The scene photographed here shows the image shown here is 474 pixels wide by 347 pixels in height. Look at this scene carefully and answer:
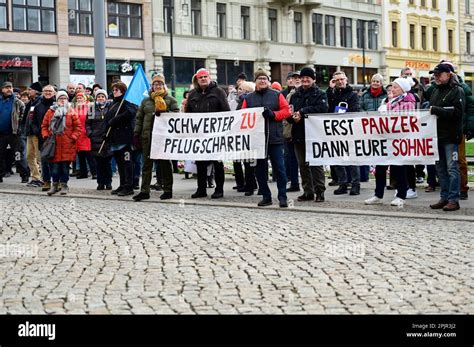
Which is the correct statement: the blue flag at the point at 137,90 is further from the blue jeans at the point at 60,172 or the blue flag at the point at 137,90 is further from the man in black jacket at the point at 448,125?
the man in black jacket at the point at 448,125

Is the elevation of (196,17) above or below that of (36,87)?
above

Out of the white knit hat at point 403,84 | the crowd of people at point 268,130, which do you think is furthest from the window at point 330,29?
the white knit hat at point 403,84

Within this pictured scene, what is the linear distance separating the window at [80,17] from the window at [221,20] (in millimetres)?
9626

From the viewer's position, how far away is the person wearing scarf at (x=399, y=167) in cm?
1317

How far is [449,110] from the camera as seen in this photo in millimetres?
12438

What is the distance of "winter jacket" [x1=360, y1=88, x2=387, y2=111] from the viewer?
16.0 meters

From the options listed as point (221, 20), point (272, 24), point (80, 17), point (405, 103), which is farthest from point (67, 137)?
point (272, 24)

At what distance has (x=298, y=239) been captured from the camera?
392 inches

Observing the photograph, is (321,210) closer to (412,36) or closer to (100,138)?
(100,138)

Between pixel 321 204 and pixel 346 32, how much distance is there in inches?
2023

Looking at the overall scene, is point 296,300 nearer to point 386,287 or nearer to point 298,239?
point 386,287

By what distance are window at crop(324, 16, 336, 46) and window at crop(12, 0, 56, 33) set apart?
23.4 m
